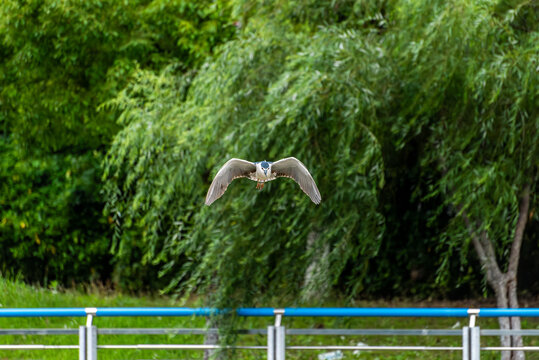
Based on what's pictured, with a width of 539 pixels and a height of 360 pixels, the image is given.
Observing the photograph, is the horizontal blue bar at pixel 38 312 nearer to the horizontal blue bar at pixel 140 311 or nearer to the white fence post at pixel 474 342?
the horizontal blue bar at pixel 140 311

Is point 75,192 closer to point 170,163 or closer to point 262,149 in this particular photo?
point 170,163

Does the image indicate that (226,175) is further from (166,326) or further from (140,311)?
(166,326)

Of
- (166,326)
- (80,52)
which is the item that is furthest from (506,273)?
(80,52)

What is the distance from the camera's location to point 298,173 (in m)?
5.82

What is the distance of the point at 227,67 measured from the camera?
25.9ft

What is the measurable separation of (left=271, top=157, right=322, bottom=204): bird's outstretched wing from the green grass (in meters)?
4.06

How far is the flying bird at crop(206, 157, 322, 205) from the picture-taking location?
5.56 metres

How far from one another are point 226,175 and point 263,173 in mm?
312

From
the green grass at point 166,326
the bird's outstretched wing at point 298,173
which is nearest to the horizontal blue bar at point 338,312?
the bird's outstretched wing at point 298,173

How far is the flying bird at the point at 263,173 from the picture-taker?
18.2 feet

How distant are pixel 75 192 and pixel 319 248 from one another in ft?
27.1

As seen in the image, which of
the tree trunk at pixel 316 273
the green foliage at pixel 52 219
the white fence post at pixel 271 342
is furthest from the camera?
the green foliage at pixel 52 219

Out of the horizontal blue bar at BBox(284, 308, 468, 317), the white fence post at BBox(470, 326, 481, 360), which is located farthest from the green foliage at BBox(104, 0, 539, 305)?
the white fence post at BBox(470, 326, 481, 360)

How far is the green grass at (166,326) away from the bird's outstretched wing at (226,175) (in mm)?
3898
